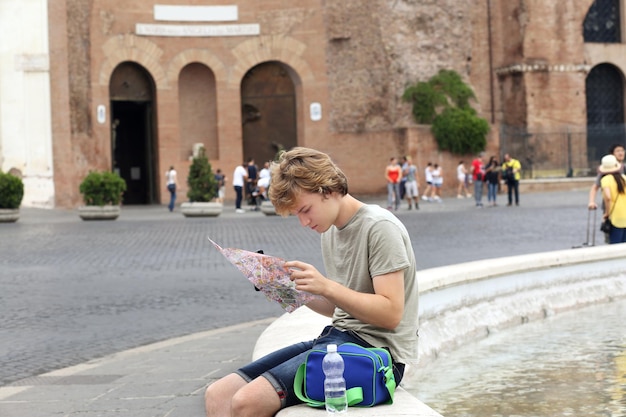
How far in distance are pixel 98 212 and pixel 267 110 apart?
12.6 meters

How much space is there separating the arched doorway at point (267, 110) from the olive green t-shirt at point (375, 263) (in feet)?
103

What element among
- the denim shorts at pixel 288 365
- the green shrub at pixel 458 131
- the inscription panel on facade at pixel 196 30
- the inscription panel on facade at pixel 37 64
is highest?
the inscription panel on facade at pixel 196 30

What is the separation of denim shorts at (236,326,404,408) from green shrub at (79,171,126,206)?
20328 millimetres

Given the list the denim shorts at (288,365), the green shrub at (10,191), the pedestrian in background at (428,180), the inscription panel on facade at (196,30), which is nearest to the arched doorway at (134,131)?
the inscription panel on facade at (196,30)

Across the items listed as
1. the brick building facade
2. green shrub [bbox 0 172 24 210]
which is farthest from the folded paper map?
the brick building facade

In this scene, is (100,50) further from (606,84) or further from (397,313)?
(397,313)

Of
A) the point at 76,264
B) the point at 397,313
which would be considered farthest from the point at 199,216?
the point at 397,313

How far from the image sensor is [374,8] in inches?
1348

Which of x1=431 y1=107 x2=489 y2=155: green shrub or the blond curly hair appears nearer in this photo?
the blond curly hair

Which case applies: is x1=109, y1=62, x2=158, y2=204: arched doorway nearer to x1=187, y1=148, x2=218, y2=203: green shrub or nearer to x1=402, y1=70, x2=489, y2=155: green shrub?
x1=187, y1=148, x2=218, y2=203: green shrub

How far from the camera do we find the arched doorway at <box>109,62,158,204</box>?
33.7m

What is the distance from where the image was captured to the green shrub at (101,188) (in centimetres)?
2397

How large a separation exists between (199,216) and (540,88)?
1663cm

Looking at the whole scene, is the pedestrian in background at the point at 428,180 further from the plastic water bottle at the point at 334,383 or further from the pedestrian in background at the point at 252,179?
the plastic water bottle at the point at 334,383
